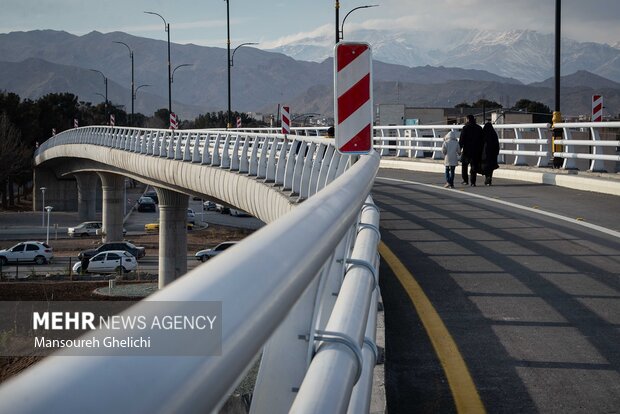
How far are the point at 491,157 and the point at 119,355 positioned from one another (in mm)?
25594

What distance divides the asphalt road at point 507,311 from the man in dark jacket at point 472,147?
8920 mm

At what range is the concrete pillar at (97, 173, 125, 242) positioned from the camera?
82.1 meters

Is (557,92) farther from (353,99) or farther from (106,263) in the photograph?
(106,263)

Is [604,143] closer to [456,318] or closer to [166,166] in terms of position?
[456,318]

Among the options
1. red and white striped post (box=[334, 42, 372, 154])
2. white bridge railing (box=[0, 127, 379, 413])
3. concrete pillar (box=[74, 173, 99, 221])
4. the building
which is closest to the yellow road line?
white bridge railing (box=[0, 127, 379, 413])

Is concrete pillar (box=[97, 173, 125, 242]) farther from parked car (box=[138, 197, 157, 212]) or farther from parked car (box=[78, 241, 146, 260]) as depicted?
parked car (box=[138, 197, 157, 212])

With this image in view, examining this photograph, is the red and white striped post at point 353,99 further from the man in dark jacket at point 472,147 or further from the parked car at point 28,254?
the parked car at point 28,254

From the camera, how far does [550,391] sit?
6.21 m

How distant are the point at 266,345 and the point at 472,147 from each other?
24.2 meters

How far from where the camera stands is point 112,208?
82312 mm

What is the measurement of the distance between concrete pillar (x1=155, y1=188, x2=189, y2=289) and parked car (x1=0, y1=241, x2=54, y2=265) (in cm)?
837

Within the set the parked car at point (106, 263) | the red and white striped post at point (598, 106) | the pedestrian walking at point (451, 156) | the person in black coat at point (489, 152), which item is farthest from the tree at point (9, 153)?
the person in black coat at point (489, 152)

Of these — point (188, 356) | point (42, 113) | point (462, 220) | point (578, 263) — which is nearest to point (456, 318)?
point (578, 263)

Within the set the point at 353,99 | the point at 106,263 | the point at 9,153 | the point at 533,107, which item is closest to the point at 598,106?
the point at 353,99
